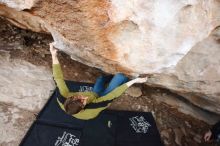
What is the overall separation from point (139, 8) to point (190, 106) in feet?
7.67

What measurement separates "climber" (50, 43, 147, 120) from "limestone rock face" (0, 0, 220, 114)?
0.31 metres

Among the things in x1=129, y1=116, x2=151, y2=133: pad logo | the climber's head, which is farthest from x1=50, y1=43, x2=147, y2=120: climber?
x1=129, y1=116, x2=151, y2=133: pad logo

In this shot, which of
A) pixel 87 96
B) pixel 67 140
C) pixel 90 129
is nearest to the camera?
pixel 87 96

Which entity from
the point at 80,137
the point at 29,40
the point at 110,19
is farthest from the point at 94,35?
the point at 29,40

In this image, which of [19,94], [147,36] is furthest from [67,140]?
[147,36]

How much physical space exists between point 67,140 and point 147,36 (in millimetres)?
1730

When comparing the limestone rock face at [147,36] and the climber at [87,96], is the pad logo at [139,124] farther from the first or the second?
the climber at [87,96]

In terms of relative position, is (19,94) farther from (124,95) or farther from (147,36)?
(147,36)

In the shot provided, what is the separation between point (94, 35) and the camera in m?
3.80

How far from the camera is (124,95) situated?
16.2ft

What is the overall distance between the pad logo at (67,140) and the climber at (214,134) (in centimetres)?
197

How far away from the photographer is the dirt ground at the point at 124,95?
15.8ft

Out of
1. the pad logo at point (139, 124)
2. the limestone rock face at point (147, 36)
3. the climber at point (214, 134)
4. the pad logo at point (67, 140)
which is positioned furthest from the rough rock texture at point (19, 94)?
the climber at point (214, 134)

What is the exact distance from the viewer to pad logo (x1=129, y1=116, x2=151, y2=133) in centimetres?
447
